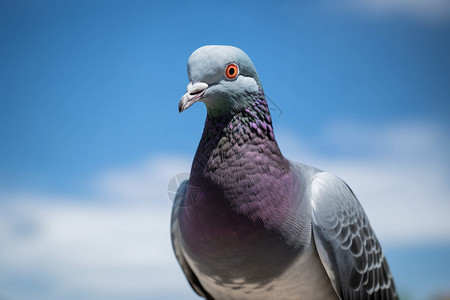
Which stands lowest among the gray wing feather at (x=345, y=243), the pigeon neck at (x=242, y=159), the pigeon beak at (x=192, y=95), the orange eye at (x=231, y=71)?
the gray wing feather at (x=345, y=243)

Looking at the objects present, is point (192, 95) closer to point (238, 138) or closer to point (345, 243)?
point (238, 138)

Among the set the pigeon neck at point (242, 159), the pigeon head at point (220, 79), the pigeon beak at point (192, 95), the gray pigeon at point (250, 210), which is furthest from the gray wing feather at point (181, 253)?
the pigeon beak at point (192, 95)

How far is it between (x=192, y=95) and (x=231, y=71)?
338 mm

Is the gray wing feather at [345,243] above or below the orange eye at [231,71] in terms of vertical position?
below

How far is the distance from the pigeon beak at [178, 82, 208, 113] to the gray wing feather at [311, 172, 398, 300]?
113cm

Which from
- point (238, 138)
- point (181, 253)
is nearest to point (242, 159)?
point (238, 138)

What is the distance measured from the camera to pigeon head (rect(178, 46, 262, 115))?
3.04m

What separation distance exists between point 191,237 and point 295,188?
836 millimetres

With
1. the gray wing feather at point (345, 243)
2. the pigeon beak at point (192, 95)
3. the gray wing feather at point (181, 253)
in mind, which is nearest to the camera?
Result: the pigeon beak at point (192, 95)

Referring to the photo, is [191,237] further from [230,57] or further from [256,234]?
[230,57]

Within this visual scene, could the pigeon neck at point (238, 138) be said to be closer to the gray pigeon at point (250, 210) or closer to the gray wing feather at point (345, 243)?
the gray pigeon at point (250, 210)

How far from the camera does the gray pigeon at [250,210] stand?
9.96 feet

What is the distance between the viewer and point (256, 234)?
3014 mm

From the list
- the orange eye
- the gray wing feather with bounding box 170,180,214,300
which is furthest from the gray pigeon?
the gray wing feather with bounding box 170,180,214,300
